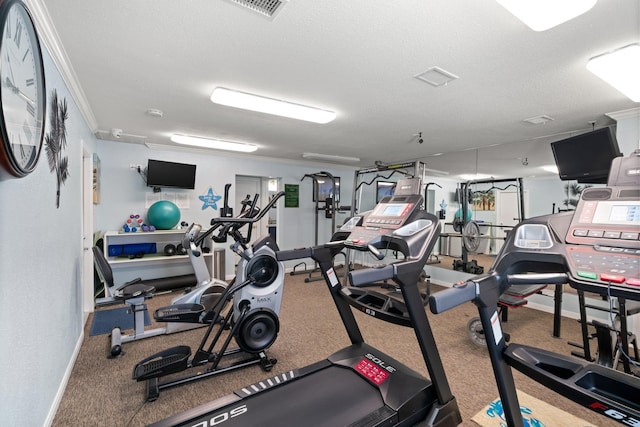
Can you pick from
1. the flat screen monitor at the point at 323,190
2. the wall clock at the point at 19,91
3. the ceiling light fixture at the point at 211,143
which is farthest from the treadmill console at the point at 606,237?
the flat screen monitor at the point at 323,190

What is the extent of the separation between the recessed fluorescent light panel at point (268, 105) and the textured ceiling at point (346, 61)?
0.10 meters

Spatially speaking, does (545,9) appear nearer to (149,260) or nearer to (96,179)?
(96,179)

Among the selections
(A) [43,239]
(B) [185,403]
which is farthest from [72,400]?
(A) [43,239]

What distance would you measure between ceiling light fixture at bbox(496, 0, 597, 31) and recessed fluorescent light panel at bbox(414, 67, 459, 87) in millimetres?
747

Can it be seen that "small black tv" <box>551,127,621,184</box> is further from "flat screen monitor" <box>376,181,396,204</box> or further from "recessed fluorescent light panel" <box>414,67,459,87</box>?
"flat screen monitor" <box>376,181,396,204</box>

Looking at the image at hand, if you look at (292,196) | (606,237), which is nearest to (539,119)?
(606,237)

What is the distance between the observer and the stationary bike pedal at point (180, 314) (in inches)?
103

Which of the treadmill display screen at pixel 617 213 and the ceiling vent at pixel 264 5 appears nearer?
the treadmill display screen at pixel 617 213

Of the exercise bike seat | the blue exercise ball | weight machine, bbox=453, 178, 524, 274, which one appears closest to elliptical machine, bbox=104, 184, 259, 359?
the exercise bike seat

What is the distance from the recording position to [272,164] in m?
6.48

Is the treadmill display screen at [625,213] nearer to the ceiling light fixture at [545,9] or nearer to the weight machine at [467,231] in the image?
the ceiling light fixture at [545,9]

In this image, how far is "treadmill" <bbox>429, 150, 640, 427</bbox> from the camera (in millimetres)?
987

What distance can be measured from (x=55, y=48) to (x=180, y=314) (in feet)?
7.16

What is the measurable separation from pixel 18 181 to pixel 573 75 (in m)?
3.77
